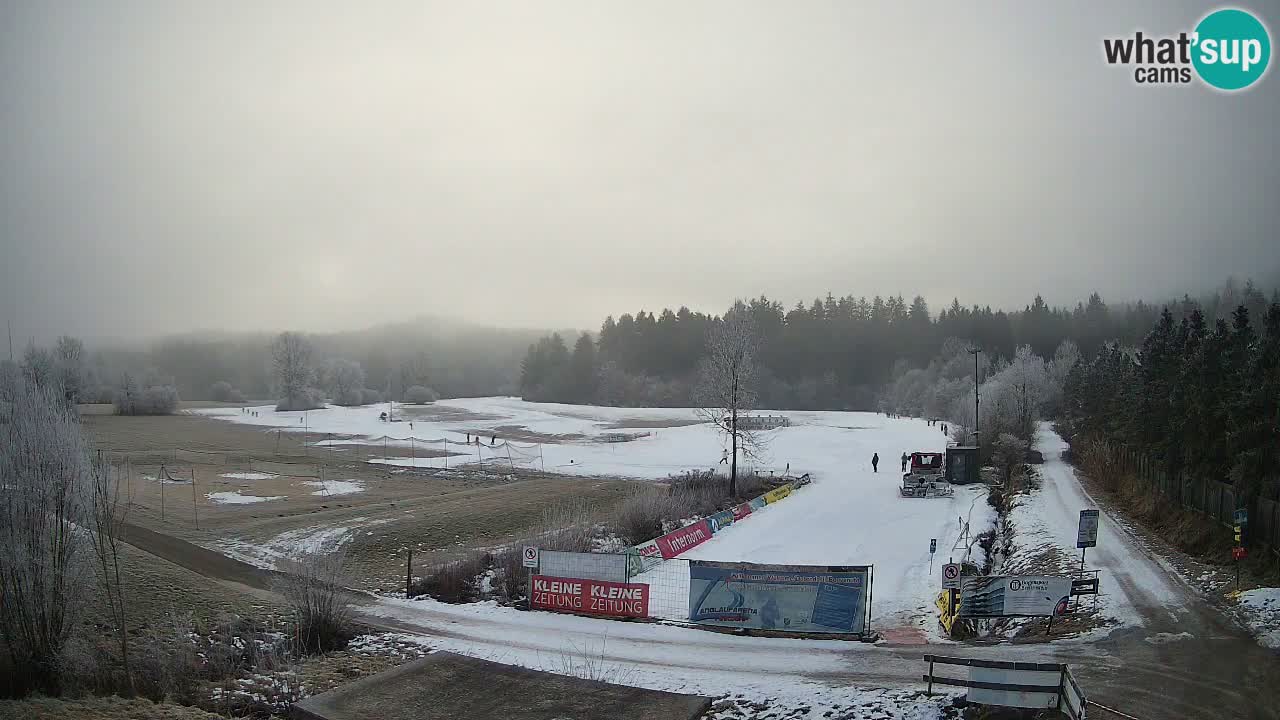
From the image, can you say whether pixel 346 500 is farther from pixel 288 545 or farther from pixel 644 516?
pixel 644 516

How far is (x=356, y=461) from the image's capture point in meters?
58.7

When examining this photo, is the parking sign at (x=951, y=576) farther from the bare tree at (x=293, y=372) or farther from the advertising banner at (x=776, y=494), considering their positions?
the bare tree at (x=293, y=372)

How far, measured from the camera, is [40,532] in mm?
14031

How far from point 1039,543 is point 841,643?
579 inches

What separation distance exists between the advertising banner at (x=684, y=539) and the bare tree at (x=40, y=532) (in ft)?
63.4

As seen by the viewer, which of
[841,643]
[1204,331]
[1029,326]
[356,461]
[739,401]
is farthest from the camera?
[1029,326]

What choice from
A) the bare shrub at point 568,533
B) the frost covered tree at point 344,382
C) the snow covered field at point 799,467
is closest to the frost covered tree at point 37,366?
the bare shrub at point 568,533

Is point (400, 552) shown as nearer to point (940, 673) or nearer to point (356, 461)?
point (940, 673)

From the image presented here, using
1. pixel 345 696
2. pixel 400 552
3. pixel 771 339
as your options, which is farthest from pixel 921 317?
pixel 345 696

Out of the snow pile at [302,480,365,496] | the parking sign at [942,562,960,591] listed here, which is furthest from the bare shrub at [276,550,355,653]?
the snow pile at [302,480,365,496]

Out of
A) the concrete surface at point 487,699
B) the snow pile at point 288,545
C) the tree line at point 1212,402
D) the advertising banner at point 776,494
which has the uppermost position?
the tree line at point 1212,402

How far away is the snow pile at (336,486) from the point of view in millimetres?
42906

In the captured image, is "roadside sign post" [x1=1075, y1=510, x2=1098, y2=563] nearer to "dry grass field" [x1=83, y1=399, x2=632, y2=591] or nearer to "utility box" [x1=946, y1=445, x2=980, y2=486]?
"dry grass field" [x1=83, y1=399, x2=632, y2=591]

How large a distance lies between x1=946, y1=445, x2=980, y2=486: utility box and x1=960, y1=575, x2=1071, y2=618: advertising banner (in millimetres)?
31585
